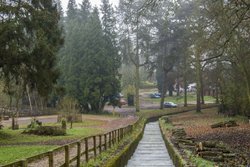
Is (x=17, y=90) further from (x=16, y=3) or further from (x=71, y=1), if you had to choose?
(x=71, y=1)

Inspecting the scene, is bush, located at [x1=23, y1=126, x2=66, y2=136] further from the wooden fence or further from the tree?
the tree

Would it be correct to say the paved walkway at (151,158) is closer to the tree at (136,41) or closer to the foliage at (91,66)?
the foliage at (91,66)

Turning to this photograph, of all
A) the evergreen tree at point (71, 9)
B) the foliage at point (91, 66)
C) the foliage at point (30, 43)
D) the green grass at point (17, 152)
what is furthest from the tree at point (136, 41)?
the green grass at point (17, 152)

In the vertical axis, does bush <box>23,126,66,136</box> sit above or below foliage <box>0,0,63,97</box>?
below

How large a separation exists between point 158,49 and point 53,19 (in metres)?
39.4

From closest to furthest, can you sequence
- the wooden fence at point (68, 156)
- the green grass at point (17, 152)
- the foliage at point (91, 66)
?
the wooden fence at point (68, 156) < the green grass at point (17, 152) < the foliage at point (91, 66)

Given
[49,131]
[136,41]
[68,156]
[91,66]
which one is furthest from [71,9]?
[68,156]

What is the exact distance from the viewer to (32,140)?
27672mm

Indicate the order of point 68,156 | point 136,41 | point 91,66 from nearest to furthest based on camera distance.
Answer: point 68,156, point 91,66, point 136,41

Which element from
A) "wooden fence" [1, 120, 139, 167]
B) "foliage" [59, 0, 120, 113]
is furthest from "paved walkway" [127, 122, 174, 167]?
"foliage" [59, 0, 120, 113]

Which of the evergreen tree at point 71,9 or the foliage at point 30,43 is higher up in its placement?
the evergreen tree at point 71,9

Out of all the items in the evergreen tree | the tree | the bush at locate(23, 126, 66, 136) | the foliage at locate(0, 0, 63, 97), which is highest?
the evergreen tree

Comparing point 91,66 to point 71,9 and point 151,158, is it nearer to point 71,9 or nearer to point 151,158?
point 71,9

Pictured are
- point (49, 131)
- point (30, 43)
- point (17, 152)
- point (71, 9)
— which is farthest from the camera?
point (71, 9)
